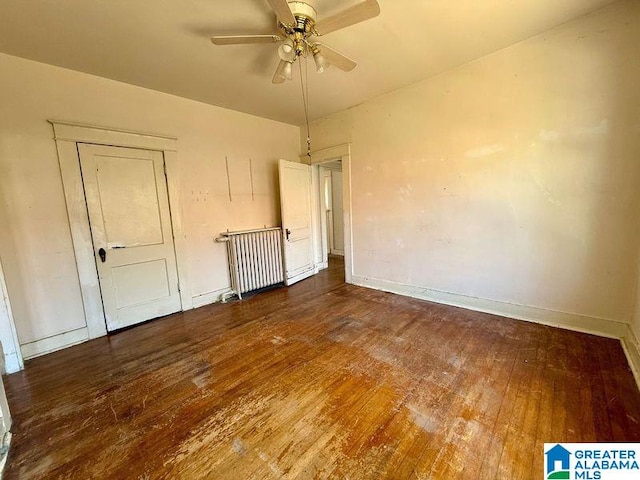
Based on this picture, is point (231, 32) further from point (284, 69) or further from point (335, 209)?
point (335, 209)

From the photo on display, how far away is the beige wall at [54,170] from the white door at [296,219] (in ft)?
3.55

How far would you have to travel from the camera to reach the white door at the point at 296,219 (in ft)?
13.8

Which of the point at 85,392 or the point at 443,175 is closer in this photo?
the point at 85,392

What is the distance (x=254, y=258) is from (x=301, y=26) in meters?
2.90

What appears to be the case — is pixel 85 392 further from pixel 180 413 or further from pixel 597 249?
pixel 597 249

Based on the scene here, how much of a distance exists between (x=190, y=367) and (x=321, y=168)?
13.1 ft

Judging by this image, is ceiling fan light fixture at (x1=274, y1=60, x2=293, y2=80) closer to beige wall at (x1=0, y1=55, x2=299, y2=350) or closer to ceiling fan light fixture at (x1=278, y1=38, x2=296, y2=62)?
ceiling fan light fixture at (x1=278, y1=38, x2=296, y2=62)

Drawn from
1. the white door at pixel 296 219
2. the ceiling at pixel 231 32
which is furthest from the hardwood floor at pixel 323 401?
the ceiling at pixel 231 32

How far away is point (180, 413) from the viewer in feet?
5.65

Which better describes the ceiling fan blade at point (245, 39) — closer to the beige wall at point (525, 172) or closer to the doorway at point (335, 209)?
the beige wall at point (525, 172)

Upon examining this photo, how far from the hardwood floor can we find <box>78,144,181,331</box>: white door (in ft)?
1.45

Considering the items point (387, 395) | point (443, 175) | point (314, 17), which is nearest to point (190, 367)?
point (387, 395)

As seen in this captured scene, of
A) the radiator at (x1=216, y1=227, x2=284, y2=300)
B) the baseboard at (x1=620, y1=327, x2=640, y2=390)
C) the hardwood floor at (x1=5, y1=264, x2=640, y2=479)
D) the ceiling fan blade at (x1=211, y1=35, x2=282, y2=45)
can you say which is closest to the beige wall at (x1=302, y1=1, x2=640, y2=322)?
the baseboard at (x1=620, y1=327, x2=640, y2=390)

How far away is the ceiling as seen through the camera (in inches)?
74.5
